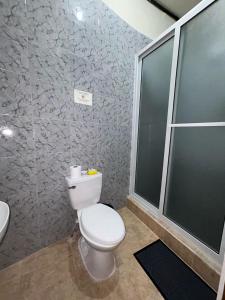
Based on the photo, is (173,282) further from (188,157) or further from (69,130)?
(69,130)

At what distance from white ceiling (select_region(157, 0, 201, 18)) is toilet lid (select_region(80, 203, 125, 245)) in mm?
2536

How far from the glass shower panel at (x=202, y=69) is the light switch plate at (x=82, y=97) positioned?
86 cm

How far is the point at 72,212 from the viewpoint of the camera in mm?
1492

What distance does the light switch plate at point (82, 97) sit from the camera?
4.42ft

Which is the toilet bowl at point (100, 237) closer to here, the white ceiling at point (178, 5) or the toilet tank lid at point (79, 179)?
the toilet tank lid at point (79, 179)

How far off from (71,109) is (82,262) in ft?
4.62

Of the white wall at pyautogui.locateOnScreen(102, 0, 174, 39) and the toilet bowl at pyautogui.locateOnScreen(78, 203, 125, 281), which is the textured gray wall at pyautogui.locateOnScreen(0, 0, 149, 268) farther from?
the toilet bowl at pyautogui.locateOnScreen(78, 203, 125, 281)

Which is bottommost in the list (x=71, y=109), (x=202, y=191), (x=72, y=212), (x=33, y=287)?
(x=33, y=287)

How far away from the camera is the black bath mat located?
39.7 inches

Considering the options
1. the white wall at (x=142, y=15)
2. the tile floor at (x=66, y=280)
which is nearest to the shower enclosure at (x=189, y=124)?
the white wall at (x=142, y=15)

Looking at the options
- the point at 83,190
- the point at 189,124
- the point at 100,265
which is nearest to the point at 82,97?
the point at 83,190

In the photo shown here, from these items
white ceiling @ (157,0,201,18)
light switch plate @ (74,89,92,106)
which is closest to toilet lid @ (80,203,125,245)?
light switch plate @ (74,89,92,106)

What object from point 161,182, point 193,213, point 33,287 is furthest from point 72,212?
point 193,213

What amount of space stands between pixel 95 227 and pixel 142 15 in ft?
7.78
